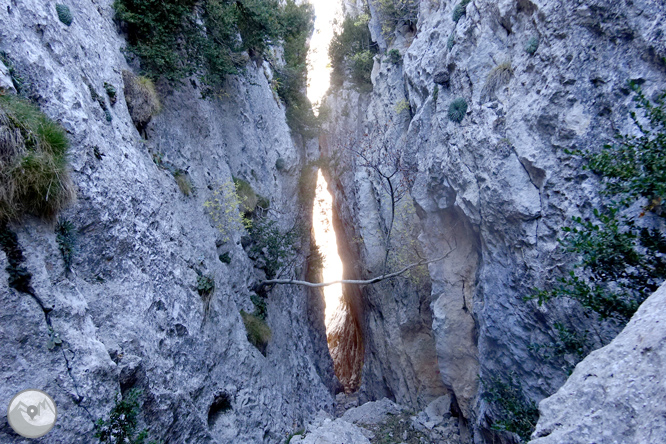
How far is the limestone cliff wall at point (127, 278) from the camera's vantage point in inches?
193

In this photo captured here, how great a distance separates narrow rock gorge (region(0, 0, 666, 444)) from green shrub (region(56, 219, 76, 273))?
0.12ft

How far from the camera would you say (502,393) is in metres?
8.73

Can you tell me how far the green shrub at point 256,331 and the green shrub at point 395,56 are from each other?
13.3 metres

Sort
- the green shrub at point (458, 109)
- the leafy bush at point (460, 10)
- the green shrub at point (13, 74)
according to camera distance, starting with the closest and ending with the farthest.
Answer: the green shrub at point (13, 74) → the green shrub at point (458, 109) → the leafy bush at point (460, 10)

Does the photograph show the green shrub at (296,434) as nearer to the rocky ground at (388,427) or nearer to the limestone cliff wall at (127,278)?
the rocky ground at (388,427)

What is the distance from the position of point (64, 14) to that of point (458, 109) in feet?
32.7

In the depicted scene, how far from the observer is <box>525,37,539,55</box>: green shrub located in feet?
27.1

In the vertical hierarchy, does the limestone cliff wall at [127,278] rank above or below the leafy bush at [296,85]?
below

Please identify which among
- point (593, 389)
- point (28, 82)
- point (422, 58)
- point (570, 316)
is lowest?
point (593, 389)

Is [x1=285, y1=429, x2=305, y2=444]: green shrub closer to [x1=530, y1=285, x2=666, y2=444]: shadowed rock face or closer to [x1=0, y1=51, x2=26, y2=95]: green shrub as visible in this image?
[x1=530, y1=285, x2=666, y2=444]: shadowed rock face

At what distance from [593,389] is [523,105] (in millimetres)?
6972

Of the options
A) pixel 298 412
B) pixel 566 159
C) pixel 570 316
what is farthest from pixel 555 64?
pixel 298 412

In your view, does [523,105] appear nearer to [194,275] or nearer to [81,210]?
[194,275]

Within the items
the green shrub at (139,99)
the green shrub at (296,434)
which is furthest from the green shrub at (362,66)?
the green shrub at (296,434)
